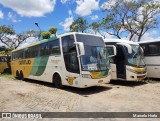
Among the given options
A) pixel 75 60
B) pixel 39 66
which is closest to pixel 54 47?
pixel 75 60

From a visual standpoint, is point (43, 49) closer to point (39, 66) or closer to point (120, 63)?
point (39, 66)

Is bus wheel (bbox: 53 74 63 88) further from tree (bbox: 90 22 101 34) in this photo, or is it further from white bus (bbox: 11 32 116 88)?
tree (bbox: 90 22 101 34)

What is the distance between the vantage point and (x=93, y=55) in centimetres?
1159

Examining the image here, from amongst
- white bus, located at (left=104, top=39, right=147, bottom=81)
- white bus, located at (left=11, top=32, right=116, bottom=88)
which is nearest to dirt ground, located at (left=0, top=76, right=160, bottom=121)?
white bus, located at (left=11, top=32, right=116, bottom=88)

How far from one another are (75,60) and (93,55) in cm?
94

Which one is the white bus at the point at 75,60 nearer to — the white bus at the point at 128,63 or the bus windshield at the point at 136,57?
the white bus at the point at 128,63

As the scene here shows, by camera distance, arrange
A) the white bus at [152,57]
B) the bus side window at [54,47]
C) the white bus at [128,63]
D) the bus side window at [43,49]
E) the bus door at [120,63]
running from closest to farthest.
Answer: the bus side window at [54,47] < the white bus at [128,63] < the bus door at [120,63] < the bus side window at [43,49] < the white bus at [152,57]

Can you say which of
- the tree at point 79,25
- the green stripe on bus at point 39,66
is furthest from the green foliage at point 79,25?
the green stripe on bus at point 39,66

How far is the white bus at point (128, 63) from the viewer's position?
13633 millimetres

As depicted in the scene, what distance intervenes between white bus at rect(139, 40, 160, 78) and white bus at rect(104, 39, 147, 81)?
1420 mm

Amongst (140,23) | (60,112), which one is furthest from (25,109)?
(140,23)

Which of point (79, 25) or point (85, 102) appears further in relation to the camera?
point (79, 25)

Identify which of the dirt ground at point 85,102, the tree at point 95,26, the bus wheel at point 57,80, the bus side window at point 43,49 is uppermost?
the tree at point 95,26

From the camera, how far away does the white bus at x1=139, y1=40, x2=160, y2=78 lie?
1541 centimetres
